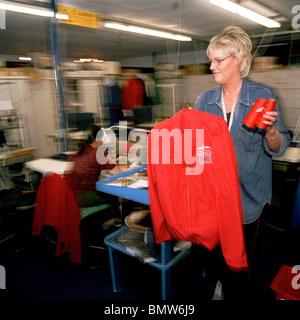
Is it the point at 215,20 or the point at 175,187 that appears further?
the point at 215,20

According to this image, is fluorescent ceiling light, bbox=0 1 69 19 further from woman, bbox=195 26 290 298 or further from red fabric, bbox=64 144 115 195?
woman, bbox=195 26 290 298

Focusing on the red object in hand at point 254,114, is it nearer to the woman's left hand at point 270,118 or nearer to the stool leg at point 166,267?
the woman's left hand at point 270,118

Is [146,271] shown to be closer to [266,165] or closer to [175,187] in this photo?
[175,187]

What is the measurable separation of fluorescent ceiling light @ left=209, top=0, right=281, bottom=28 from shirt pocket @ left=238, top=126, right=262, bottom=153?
3.81 metres

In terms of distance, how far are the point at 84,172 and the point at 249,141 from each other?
1.52 meters

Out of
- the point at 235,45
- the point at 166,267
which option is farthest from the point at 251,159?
the point at 166,267

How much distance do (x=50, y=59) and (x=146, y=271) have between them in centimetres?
303

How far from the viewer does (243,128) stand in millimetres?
1334

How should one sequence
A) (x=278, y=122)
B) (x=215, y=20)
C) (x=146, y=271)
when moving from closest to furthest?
(x=278, y=122) → (x=146, y=271) → (x=215, y=20)

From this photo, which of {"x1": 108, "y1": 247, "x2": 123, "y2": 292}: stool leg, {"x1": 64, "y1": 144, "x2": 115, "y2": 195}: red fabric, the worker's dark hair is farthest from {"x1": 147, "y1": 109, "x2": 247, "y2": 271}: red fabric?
the worker's dark hair

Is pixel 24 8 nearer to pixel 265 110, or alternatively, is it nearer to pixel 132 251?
pixel 132 251

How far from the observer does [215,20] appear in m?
5.63

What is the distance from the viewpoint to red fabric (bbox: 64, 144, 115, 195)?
7.69ft

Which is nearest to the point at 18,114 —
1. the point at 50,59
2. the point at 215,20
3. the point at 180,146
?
the point at 50,59
